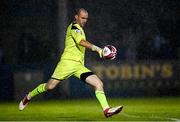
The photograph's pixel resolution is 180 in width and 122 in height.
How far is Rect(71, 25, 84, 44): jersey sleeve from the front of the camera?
1413 cm

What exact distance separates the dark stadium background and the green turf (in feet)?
5.86

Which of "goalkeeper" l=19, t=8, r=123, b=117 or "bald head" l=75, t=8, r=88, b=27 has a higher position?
"bald head" l=75, t=8, r=88, b=27

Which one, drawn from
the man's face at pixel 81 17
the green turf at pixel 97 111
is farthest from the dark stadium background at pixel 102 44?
the man's face at pixel 81 17

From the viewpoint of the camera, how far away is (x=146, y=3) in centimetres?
2791

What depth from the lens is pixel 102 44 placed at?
1045 inches

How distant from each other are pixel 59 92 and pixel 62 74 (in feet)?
32.1

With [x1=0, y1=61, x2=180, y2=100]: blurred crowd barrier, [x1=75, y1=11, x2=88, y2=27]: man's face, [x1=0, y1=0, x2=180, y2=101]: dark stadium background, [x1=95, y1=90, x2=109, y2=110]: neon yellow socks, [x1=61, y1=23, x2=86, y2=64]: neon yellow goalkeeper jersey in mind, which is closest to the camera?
[x1=95, y1=90, x2=109, y2=110]: neon yellow socks

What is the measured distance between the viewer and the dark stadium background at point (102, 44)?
24266mm

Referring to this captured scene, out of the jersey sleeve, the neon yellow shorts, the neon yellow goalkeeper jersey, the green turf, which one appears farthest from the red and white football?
the green turf

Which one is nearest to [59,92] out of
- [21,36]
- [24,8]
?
[21,36]

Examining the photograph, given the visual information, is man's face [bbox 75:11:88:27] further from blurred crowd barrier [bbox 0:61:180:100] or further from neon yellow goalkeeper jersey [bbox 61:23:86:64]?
blurred crowd barrier [bbox 0:61:180:100]

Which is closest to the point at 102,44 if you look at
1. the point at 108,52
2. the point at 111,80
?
the point at 111,80

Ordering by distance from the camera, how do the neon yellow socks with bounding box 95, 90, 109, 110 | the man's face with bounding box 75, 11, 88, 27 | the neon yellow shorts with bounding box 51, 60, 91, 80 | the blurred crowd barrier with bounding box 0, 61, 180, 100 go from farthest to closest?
the blurred crowd barrier with bounding box 0, 61, 180, 100, the neon yellow shorts with bounding box 51, 60, 91, 80, the man's face with bounding box 75, 11, 88, 27, the neon yellow socks with bounding box 95, 90, 109, 110

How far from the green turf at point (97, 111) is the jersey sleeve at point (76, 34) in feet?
5.93
